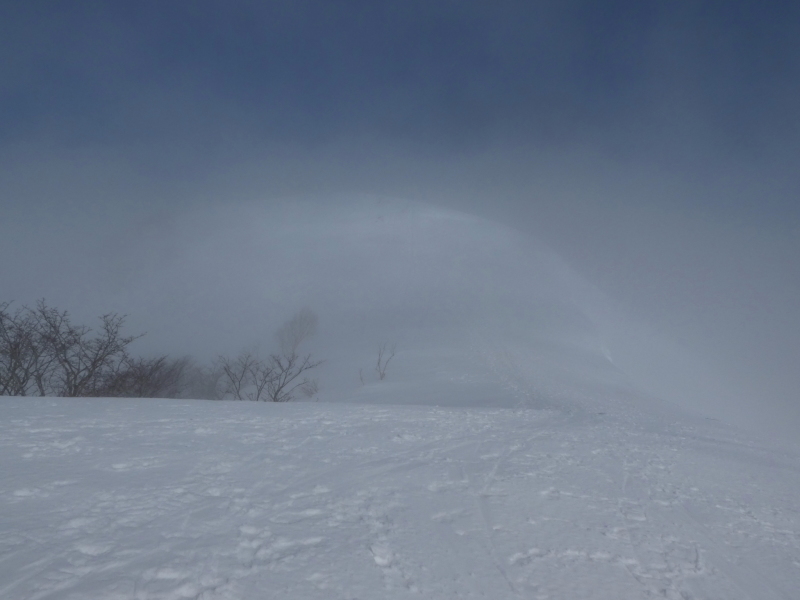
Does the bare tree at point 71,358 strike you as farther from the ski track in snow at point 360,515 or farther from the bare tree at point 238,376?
the ski track in snow at point 360,515

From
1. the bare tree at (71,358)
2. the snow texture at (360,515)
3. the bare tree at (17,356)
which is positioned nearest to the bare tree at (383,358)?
the bare tree at (71,358)

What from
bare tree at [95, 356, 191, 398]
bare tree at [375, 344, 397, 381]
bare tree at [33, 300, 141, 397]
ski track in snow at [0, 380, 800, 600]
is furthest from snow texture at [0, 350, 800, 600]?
bare tree at [375, 344, 397, 381]

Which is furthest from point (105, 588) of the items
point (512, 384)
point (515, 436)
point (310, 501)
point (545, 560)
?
point (512, 384)

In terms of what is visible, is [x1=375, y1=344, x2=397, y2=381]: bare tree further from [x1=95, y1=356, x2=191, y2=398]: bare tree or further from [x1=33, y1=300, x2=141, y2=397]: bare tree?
[x1=33, y1=300, x2=141, y2=397]: bare tree

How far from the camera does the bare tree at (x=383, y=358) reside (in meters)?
30.9

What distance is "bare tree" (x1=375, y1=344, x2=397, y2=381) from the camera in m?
30.9

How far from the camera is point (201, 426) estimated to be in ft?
24.5

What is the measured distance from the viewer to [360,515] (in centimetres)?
446

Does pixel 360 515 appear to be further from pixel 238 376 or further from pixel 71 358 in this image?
pixel 238 376

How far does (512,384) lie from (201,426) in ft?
58.1

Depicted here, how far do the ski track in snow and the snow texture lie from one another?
2cm

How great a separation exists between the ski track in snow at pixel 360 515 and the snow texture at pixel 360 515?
0.02 meters

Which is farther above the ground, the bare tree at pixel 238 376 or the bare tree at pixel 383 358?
the bare tree at pixel 383 358

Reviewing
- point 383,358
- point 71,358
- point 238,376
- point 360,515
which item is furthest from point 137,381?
point 383,358
